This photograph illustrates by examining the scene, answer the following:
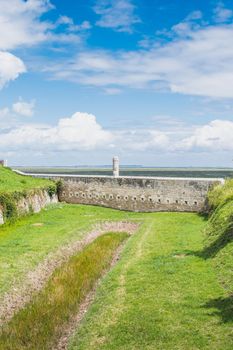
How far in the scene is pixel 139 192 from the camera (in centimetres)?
4781

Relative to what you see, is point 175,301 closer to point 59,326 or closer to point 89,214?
point 59,326

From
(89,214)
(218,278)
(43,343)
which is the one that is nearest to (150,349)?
(43,343)

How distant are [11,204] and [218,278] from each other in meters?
23.9

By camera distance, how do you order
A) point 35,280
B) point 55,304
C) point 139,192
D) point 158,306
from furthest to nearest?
1. point 139,192
2. point 35,280
3. point 55,304
4. point 158,306

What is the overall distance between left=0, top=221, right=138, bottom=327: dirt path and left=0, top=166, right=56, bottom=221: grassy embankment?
8508 mm

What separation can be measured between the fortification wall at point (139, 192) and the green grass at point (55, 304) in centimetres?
1918

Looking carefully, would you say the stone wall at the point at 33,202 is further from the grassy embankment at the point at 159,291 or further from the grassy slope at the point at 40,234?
the grassy embankment at the point at 159,291

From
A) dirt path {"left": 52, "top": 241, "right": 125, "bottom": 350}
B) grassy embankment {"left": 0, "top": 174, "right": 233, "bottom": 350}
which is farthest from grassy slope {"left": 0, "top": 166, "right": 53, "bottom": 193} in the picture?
dirt path {"left": 52, "top": 241, "right": 125, "bottom": 350}

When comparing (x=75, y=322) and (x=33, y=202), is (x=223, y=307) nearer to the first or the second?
(x=75, y=322)

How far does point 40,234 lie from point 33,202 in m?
12.6

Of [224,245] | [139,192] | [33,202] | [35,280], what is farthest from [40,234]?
[139,192]

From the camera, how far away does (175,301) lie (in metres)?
16.3

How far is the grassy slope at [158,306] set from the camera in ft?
42.9

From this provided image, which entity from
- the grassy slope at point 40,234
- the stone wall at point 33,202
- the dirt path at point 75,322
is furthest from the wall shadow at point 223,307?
the stone wall at point 33,202
